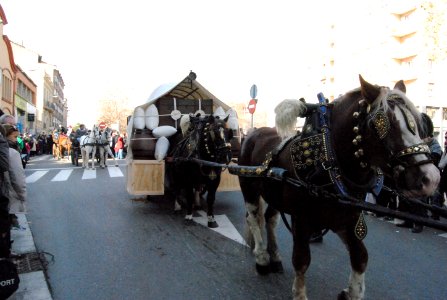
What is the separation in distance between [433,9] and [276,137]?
38.7ft

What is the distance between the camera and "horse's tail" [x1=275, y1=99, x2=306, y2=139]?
312 cm

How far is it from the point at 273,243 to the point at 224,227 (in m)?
1.96

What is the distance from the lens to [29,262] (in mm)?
4504

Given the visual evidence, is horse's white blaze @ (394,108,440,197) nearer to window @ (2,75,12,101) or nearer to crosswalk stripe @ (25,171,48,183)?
crosswalk stripe @ (25,171,48,183)

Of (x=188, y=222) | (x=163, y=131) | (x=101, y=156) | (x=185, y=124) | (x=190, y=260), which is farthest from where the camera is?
(x=101, y=156)

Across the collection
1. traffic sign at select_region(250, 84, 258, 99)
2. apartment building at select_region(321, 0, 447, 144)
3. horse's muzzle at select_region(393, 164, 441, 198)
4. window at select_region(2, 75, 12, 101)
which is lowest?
horse's muzzle at select_region(393, 164, 441, 198)

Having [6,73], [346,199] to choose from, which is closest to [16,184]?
[346,199]

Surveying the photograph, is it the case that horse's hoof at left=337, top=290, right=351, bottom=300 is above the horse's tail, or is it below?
below

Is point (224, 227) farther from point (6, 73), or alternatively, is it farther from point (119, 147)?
point (6, 73)

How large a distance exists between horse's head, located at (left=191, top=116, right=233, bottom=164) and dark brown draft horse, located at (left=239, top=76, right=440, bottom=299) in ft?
8.71

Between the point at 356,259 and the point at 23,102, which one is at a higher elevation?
the point at 23,102

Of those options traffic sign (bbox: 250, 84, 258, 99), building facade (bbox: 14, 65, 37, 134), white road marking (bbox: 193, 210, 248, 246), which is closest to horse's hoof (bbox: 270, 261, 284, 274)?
white road marking (bbox: 193, 210, 248, 246)

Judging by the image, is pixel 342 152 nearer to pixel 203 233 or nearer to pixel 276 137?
pixel 276 137

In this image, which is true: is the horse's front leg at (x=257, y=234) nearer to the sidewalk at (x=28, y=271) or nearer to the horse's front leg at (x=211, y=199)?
the horse's front leg at (x=211, y=199)
